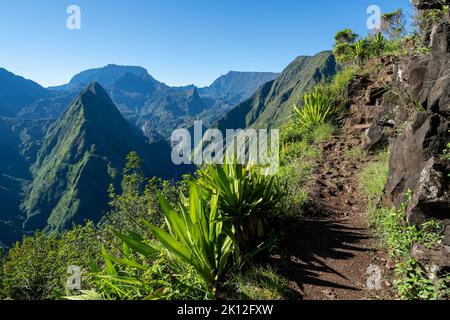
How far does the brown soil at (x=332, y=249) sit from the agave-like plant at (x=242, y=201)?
39 centimetres

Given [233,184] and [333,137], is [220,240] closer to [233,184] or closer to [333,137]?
[233,184]

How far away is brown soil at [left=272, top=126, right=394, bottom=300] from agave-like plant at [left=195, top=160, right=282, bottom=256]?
0.39 meters

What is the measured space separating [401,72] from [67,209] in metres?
148

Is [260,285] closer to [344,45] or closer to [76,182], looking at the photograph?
[344,45]

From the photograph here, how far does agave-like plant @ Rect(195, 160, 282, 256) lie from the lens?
4.22 metres

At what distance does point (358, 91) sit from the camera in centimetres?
1018

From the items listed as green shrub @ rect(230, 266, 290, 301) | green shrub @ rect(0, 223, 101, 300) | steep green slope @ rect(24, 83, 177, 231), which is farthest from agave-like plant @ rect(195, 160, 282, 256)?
steep green slope @ rect(24, 83, 177, 231)

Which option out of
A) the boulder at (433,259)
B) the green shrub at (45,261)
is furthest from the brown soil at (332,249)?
the green shrub at (45,261)

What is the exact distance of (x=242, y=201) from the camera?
4324 millimetres

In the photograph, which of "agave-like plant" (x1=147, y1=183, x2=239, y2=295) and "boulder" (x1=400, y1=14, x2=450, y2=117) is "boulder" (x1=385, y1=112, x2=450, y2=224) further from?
"agave-like plant" (x1=147, y1=183, x2=239, y2=295)

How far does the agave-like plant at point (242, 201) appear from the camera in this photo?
422cm

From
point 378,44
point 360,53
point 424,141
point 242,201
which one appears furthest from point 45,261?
point 378,44

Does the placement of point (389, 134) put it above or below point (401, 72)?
below

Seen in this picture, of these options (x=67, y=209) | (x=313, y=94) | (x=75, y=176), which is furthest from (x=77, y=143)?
(x=313, y=94)
